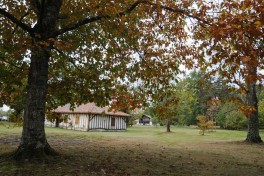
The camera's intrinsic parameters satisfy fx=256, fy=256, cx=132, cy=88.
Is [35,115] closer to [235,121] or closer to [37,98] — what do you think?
Answer: [37,98]

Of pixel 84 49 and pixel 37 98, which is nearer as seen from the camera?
pixel 37 98

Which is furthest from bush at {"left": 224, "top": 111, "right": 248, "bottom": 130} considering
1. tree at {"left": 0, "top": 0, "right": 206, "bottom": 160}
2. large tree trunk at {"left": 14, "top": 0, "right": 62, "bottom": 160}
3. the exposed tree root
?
the exposed tree root

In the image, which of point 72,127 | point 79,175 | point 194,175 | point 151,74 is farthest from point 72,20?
point 72,127

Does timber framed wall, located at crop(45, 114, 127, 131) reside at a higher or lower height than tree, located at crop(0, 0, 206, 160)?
lower

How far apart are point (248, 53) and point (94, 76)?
19.4 feet

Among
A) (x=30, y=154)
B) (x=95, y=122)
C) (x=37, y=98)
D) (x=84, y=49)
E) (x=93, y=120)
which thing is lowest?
(x=30, y=154)

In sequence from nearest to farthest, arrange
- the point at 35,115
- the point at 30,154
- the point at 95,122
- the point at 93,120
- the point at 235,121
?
the point at 30,154 → the point at 35,115 → the point at 93,120 → the point at 95,122 → the point at 235,121

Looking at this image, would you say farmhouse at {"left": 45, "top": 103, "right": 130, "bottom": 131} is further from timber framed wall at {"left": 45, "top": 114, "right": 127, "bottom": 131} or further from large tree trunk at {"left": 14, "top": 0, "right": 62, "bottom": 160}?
large tree trunk at {"left": 14, "top": 0, "right": 62, "bottom": 160}

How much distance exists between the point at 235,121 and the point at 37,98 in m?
49.0

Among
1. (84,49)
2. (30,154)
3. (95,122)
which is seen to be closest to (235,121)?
(95,122)

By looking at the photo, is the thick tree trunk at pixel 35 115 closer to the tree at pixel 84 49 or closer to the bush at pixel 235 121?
the tree at pixel 84 49

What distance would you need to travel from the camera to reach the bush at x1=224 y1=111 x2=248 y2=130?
50.1 metres

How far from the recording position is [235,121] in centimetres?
5078

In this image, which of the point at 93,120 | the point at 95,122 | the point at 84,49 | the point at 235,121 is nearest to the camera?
the point at 84,49
